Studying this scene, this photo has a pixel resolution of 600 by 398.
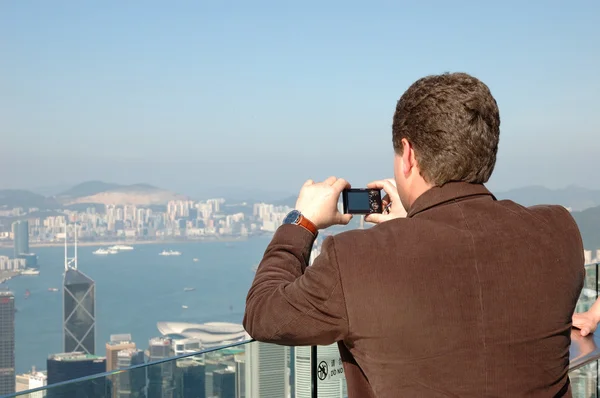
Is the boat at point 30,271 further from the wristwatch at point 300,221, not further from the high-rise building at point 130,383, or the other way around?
the wristwatch at point 300,221

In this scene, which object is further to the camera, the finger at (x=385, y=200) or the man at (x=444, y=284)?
the finger at (x=385, y=200)

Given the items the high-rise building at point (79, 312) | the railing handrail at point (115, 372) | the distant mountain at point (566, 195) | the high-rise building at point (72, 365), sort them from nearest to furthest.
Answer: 1. the railing handrail at point (115, 372)
2. the distant mountain at point (566, 195)
3. the high-rise building at point (72, 365)
4. the high-rise building at point (79, 312)

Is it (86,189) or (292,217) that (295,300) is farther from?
(86,189)

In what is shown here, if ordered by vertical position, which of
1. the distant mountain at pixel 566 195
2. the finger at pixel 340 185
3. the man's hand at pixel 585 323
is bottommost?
the man's hand at pixel 585 323

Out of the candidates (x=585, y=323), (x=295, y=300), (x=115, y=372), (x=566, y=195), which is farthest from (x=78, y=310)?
(x=295, y=300)

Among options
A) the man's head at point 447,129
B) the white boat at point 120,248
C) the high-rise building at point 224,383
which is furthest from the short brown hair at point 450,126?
the white boat at point 120,248

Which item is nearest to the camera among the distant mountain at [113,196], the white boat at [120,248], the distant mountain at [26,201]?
the distant mountain at [26,201]

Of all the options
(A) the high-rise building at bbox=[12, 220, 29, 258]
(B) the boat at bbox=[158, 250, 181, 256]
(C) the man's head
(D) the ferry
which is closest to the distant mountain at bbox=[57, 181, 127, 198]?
(A) the high-rise building at bbox=[12, 220, 29, 258]
